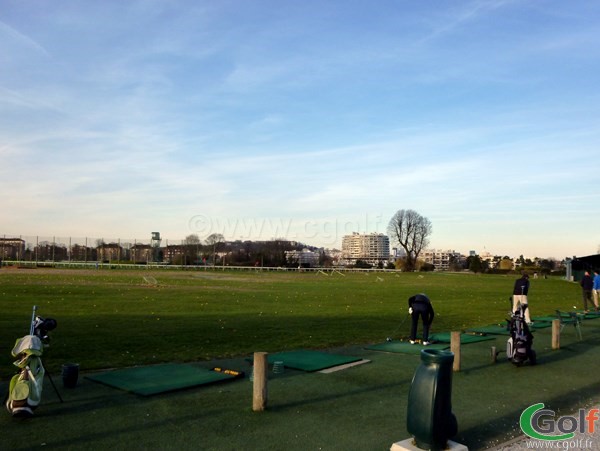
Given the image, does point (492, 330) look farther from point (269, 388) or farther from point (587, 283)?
point (587, 283)

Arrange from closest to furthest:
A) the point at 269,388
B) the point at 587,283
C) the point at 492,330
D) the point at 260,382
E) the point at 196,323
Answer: the point at 260,382 → the point at 269,388 → the point at 492,330 → the point at 196,323 → the point at 587,283

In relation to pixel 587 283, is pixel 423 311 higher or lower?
lower

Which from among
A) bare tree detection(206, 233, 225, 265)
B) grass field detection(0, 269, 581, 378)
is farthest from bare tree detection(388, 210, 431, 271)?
grass field detection(0, 269, 581, 378)

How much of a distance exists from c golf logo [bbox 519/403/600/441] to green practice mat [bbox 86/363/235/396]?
4455mm

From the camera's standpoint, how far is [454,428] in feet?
18.2

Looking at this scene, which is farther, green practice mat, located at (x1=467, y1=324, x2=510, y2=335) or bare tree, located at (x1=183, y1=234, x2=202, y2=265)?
bare tree, located at (x1=183, y1=234, x2=202, y2=265)

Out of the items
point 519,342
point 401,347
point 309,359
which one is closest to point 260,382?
point 309,359

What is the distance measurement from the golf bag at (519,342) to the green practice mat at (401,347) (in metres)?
1.90

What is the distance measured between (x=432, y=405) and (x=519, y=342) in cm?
588

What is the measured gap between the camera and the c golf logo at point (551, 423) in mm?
6371

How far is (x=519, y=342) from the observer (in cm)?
1045

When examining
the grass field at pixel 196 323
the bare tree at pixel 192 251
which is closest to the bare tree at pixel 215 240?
the bare tree at pixel 192 251

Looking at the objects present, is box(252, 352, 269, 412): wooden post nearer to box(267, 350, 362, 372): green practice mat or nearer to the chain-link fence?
box(267, 350, 362, 372): green practice mat

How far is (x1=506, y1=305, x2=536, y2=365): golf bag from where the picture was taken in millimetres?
10438
